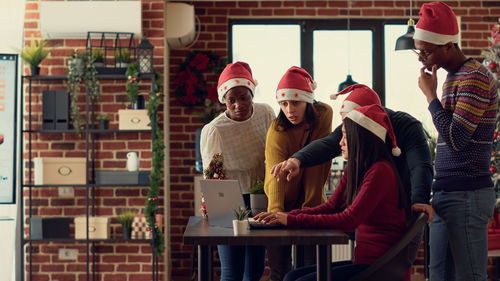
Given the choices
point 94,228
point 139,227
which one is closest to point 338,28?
point 139,227

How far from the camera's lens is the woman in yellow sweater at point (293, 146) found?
100 inches

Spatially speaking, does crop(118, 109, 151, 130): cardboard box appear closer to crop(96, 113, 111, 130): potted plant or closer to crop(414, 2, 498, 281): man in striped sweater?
crop(96, 113, 111, 130): potted plant

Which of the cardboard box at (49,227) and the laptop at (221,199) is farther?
the cardboard box at (49,227)

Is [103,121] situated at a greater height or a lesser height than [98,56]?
lesser

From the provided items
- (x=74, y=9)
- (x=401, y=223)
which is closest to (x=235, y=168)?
(x=401, y=223)

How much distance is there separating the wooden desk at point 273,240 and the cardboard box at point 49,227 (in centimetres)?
279

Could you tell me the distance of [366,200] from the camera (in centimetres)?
221

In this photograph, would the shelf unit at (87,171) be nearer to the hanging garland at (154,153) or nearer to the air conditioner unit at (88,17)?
the hanging garland at (154,153)

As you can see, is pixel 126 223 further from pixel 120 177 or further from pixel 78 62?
pixel 78 62

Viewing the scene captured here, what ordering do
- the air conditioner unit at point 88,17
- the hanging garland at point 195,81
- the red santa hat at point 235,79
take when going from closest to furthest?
the red santa hat at point 235,79
the air conditioner unit at point 88,17
the hanging garland at point 195,81

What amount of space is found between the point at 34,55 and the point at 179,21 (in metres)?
1.23

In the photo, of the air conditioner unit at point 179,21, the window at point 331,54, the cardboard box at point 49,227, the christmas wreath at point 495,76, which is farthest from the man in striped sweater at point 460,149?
the window at point 331,54

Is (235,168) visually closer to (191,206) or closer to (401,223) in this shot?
(401,223)

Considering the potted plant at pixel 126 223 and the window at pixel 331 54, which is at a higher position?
the window at pixel 331 54
